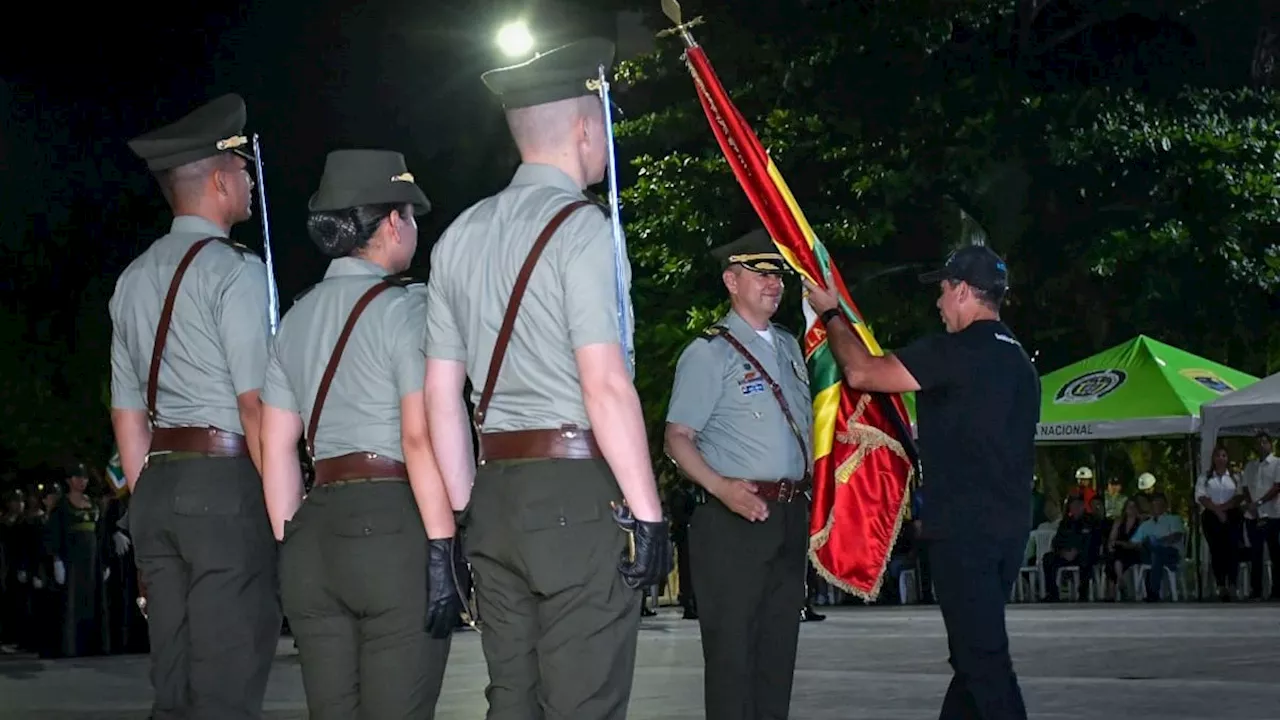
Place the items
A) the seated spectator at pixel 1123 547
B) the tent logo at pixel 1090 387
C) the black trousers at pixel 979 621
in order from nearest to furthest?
the black trousers at pixel 979 621
the tent logo at pixel 1090 387
the seated spectator at pixel 1123 547

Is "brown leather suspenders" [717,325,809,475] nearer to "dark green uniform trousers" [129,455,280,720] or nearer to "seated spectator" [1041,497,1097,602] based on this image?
"dark green uniform trousers" [129,455,280,720]

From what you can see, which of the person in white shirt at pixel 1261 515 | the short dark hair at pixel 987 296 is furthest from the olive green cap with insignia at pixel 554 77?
the person in white shirt at pixel 1261 515

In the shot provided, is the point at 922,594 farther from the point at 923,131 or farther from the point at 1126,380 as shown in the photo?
the point at 923,131

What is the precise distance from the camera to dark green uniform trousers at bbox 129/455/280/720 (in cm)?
744

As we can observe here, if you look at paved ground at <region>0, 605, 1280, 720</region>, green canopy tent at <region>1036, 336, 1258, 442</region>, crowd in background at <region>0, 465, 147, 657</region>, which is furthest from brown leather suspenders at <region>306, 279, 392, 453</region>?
green canopy tent at <region>1036, 336, 1258, 442</region>

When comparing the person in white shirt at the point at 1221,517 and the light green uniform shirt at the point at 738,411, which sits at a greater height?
the light green uniform shirt at the point at 738,411

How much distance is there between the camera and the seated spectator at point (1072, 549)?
2683cm

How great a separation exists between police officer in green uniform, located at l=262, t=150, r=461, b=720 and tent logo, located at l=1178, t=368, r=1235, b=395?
20.3m

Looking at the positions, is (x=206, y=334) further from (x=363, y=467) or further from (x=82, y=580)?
(x=82, y=580)

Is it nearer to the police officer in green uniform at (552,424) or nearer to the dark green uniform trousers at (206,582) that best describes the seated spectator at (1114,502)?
the dark green uniform trousers at (206,582)

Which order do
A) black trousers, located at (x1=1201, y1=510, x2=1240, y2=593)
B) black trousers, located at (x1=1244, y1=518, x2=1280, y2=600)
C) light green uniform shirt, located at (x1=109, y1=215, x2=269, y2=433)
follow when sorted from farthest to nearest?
black trousers, located at (x1=1201, y1=510, x2=1240, y2=593)
black trousers, located at (x1=1244, y1=518, x2=1280, y2=600)
light green uniform shirt, located at (x1=109, y1=215, x2=269, y2=433)

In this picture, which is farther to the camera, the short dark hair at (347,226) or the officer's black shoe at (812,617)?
the officer's black shoe at (812,617)

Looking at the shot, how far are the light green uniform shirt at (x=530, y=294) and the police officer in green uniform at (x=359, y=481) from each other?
22.9 inches

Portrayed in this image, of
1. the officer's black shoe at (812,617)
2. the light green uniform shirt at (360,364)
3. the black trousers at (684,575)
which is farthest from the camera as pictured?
the black trousers at (684,575)
